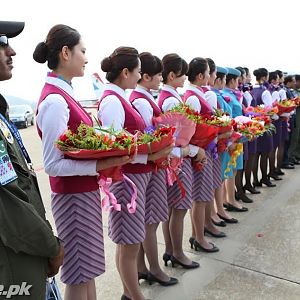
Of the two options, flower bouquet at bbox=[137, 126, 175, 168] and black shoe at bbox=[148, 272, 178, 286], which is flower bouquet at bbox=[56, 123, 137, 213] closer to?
flower bouquet at bbox=[137, 126, 175, 168]

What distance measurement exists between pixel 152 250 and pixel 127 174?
0.76 meters

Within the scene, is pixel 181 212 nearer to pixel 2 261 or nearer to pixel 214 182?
pixel 214 182

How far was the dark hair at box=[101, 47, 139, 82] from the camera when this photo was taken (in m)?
2.59

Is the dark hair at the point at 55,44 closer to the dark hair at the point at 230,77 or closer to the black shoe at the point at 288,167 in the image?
the dark hair at the point at 230,77

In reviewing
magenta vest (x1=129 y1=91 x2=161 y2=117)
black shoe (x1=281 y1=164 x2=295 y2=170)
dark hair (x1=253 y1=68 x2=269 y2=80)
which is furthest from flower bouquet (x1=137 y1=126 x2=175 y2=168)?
black shoe (x1=281 y1=164 x2=295 y2=170)

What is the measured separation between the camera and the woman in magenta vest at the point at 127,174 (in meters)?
2.53

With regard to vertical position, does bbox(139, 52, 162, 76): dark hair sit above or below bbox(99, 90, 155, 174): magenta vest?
above

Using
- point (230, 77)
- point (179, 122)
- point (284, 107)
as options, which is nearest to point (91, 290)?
point (179, 122)

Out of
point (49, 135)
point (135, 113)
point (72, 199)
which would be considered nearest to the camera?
point (49, 135)

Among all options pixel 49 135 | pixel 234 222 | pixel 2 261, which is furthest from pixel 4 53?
pixel 234 222

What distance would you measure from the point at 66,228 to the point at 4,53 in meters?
0.97

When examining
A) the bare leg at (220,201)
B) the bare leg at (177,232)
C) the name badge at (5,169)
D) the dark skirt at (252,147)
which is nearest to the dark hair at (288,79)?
the dark skirt at (252,147)

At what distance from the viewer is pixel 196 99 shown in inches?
137

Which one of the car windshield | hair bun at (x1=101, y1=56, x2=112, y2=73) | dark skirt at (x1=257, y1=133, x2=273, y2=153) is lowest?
the car windshield
